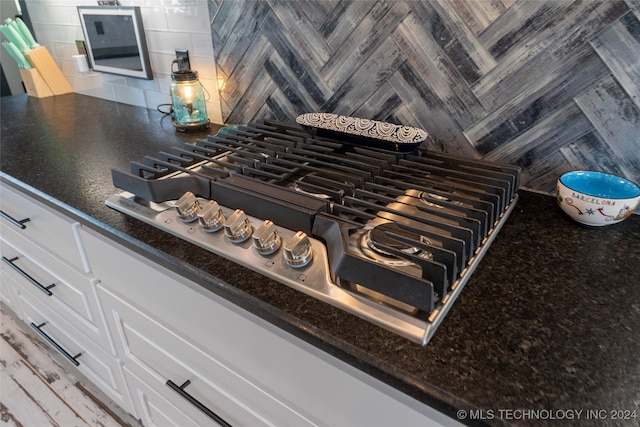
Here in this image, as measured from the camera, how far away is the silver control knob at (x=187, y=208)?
833mm

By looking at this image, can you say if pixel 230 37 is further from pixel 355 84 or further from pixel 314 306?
pixel 314 306

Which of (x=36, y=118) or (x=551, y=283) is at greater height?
(x=36, y=118)

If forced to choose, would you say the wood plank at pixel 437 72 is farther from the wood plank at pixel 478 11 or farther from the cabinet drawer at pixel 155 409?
the cabinet drawer at pixel 155 409

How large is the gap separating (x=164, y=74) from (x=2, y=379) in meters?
1.37

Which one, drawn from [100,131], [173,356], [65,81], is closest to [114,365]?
[173,356]

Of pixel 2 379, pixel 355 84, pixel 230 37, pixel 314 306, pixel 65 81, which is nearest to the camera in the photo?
pixel 314 306

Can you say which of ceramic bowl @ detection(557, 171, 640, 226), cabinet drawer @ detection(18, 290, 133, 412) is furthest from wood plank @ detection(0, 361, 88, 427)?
ceramic bowl @ detection(557, 171, 640, 226)

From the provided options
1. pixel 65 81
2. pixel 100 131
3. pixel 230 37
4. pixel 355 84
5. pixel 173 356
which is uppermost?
pixel 65 81

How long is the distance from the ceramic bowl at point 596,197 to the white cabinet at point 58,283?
1.11 metres

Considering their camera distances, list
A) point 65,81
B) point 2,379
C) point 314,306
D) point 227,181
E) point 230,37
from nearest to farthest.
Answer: point 314,306
point 227,181
point 230,37
point 2,379
point 65,81

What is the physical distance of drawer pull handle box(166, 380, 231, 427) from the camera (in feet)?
2.90

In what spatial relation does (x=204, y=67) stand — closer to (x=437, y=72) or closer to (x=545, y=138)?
(x=437, y=72)

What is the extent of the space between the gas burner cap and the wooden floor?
4.01 ft

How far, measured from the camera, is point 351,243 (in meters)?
0.72
